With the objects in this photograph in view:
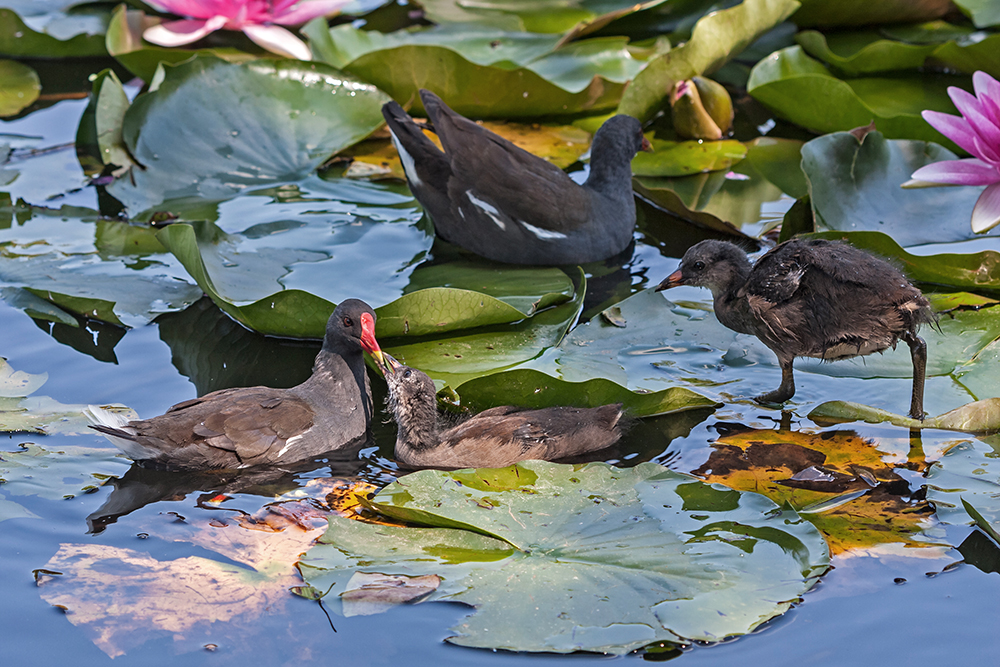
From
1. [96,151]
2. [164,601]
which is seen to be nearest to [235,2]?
[96,151]

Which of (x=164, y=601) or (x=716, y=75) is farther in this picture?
(x=716, y=75)

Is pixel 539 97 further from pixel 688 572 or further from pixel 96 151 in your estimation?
pixel 688 572

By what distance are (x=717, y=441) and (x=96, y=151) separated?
428 centimetres

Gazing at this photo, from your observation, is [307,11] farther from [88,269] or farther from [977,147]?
[977,147]

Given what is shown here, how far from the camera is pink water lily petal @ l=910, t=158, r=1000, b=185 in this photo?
13.6 ft

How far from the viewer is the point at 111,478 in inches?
139

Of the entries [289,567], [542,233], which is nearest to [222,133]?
[542,233]

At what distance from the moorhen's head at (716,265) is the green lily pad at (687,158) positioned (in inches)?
66.1

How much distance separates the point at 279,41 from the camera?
6.12 metres

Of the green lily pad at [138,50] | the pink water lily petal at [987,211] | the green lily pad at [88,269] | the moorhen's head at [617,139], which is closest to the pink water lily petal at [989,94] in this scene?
the pink water lily petal at [987,211]

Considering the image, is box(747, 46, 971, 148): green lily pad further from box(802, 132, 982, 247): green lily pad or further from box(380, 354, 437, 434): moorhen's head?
box(380, 354, 437, 434): moorhen's head

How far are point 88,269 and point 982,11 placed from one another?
17.1 ft

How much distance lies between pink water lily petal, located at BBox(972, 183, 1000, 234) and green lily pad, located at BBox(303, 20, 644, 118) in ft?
8.19

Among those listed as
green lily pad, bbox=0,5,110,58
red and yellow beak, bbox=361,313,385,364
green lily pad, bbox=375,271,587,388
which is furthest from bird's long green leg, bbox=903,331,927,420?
green lily pad, bbox=0,5,110,58
